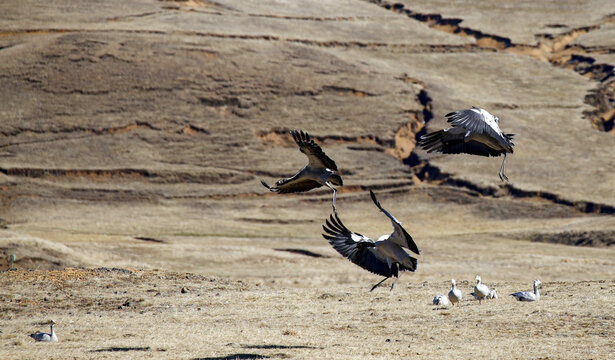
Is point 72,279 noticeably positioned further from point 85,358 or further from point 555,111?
point 555,111

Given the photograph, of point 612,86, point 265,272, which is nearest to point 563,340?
point 265,272

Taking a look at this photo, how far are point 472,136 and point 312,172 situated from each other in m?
2.87

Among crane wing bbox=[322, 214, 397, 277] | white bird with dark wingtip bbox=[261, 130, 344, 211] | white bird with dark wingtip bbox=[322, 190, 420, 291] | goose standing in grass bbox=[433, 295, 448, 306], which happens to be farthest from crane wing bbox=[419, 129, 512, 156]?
goose standing in grass bbox=[433, 295, 448, 306]

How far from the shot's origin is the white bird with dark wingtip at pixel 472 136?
1459 cm

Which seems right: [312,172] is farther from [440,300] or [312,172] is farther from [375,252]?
[440,300]

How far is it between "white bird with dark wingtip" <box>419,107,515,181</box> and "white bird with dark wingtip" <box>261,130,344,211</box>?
5.73 ft

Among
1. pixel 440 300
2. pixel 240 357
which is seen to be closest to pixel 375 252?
pixel 240 357

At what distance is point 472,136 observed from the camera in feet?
48.4

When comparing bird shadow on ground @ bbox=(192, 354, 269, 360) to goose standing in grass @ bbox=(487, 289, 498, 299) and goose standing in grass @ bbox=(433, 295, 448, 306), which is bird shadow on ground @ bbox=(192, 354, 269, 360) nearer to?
goose standing in grass @ bbox=(433, 295, 448, 306)

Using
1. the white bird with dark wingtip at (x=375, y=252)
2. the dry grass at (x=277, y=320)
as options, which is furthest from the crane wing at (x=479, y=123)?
the dry grass at (x=277, y=320)

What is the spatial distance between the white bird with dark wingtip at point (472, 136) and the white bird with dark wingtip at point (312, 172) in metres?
1.75

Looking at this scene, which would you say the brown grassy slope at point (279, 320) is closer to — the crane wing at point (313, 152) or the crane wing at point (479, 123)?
the crane wing at point (313, 152)

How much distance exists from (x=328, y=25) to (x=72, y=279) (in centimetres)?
7836

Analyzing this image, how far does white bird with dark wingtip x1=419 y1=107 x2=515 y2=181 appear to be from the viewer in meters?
14.6
